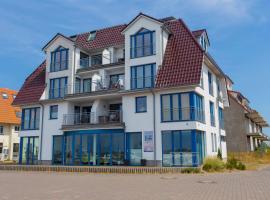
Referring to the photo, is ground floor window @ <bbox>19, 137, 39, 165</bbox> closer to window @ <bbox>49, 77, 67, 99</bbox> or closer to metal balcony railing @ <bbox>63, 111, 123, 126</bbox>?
metal balcony railing @ <bbox>63, 111, 123, 126</bbox>

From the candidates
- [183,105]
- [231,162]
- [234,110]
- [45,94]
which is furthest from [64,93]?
[234,110]

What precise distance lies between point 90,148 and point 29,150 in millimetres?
7502

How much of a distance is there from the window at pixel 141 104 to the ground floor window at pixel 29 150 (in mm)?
11378

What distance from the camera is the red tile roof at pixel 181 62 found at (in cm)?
2275

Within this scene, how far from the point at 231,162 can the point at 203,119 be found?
4.46 metres

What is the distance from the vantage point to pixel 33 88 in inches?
1225

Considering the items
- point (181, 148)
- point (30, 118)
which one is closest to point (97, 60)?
point (30, 118)

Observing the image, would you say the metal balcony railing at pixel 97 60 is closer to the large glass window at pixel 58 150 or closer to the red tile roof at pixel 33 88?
the red tile roof at pixel 33 88

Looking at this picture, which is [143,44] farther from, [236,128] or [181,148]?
[236,128]

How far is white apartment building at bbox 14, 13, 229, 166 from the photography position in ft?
76.0

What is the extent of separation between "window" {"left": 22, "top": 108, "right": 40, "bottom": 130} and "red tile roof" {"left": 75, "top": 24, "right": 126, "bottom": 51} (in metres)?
7.99

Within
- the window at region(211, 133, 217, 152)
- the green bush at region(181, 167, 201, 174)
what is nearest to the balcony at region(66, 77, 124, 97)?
the window at region(211, 133, 217, 152)

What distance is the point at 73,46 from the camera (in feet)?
97.1

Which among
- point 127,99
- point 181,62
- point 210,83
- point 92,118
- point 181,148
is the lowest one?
point 181,148
